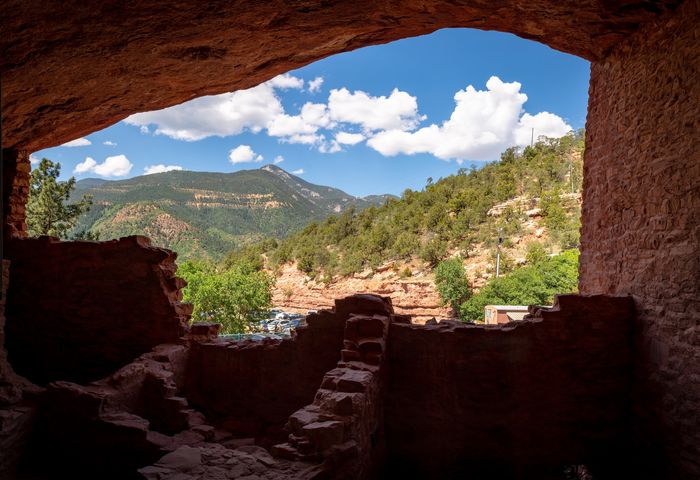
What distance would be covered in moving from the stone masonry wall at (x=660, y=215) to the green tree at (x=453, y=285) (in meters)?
17.0

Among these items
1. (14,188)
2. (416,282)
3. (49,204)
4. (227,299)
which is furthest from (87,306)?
(416,282)

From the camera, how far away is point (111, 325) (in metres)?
7.56

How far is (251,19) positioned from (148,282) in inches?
173

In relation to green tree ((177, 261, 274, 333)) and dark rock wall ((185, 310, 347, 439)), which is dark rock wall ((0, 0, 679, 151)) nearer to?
dark rock wall ((185, 310, 347, 439))

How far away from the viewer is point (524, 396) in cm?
576

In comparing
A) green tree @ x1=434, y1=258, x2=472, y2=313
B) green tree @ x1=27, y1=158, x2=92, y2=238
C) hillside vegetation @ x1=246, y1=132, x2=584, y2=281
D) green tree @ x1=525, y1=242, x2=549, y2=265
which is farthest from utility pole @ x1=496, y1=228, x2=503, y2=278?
green tree @ x1=27, y1=158, x2=92, y2=238

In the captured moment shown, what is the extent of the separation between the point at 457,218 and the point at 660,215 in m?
24.6

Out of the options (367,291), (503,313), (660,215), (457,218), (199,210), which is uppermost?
(199,210)

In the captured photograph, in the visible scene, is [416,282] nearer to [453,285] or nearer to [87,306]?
[453,285]

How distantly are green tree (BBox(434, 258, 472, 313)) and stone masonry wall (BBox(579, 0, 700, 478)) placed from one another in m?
17.0

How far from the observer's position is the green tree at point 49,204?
19.7 m

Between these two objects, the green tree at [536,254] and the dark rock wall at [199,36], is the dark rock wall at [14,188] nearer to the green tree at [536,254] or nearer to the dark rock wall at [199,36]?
the dark rock wall at [199,36]

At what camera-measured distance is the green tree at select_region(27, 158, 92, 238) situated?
64.6ft

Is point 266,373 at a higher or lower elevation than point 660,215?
lower
